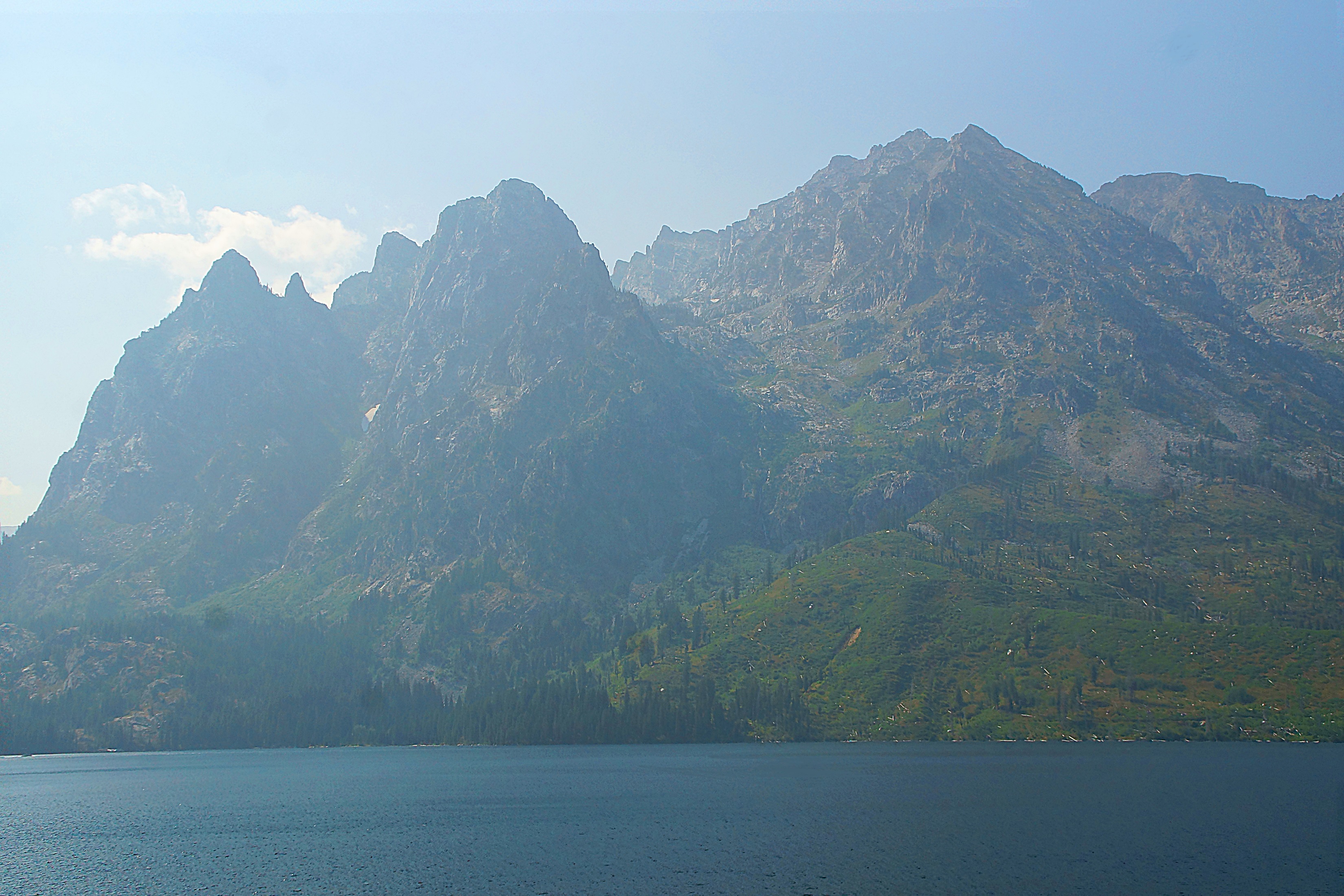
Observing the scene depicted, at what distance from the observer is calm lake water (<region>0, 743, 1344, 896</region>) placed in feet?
339


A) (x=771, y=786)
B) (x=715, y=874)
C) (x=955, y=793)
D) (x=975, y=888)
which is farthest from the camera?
(x=771, y=786)

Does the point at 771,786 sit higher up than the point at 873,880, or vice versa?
the point at 873,880

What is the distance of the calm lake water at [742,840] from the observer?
103m

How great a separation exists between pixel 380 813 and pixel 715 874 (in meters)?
86.4

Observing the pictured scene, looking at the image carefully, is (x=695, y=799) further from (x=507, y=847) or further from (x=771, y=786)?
(x=507, y=847)

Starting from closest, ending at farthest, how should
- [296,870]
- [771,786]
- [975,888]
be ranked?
1. [975,888]
2. [296,870]
3. [771,786]

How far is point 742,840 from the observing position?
12775cm

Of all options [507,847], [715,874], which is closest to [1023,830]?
[715,874]

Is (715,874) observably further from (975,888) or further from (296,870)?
(296,870)

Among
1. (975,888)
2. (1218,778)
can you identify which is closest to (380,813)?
(975,888)

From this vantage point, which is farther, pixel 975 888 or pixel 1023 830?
pixel 1023 830

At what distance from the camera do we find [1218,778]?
177250 millimetres

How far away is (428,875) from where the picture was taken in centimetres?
11256

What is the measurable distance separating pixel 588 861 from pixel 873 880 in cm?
3590
